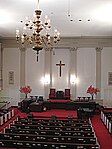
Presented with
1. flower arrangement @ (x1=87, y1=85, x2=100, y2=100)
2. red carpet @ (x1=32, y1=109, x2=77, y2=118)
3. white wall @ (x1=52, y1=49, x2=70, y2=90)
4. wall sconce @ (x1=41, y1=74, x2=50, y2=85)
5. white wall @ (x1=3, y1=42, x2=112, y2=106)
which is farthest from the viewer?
white wall @ (x1=52, y1=49, x2=70, y2=90)

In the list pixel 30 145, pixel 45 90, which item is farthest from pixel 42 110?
pixel 30 145

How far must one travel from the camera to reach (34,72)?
68.0 feet

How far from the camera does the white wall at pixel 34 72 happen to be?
20.7 meters

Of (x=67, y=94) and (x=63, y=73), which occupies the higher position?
(x=63, y=73)

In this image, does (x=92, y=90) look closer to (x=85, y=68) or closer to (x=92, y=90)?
(x=92, y=90)

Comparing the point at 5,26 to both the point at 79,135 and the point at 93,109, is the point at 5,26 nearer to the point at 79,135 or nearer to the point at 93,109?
the point at 93,109

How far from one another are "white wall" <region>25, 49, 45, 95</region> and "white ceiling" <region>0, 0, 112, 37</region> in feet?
16.8

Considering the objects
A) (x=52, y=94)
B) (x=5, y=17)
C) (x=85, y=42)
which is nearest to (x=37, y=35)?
(x=5, y=17)

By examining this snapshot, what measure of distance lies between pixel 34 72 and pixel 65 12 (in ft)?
31.0

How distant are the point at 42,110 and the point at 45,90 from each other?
303cm

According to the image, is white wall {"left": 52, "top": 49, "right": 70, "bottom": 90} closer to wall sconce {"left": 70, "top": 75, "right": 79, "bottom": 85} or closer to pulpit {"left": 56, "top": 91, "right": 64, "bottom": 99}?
wall sconce {"left": 70, "top": 75, "right": 79, "bottom": 85}

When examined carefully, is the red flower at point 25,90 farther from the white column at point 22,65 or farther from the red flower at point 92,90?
the red flower at point 92,90

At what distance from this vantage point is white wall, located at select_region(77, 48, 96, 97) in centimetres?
2031

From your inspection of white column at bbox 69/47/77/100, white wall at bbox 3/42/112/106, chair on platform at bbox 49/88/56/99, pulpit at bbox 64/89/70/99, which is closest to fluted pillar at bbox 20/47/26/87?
white wall at bbox 3/42/112/106
